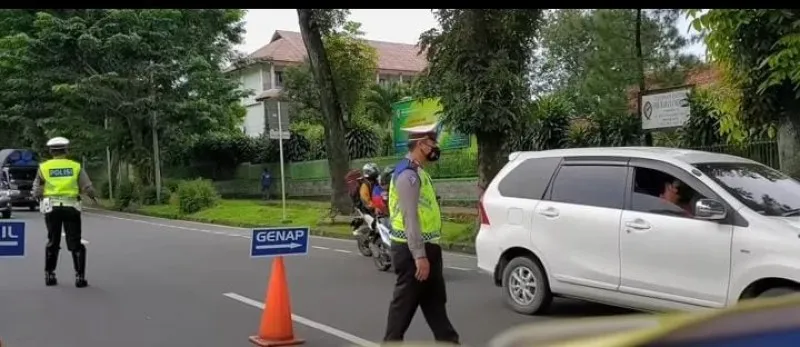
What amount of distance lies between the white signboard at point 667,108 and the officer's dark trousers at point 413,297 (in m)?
8.57

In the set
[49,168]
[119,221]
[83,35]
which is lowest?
[119,221]

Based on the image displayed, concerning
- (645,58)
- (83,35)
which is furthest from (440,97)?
(83,35)

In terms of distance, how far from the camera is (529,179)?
26.9ft

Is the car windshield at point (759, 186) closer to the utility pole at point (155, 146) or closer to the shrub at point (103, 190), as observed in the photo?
the utility pole at point (155, 146)

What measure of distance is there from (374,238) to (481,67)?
11.9 ft

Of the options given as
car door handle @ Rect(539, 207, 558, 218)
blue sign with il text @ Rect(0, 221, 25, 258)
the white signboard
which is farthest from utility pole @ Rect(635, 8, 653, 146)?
blue sign with il text @ Rect(0, 221, 25, 258)

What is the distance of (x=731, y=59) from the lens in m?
10.3

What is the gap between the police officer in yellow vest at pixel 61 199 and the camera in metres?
10.3

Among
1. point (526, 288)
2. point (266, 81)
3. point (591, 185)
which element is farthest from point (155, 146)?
point (591, 185)

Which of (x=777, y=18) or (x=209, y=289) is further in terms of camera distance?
(x=209, y=289)

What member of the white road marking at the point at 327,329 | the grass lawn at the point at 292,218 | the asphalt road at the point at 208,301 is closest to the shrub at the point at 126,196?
the grass lawn at the point at 292,218

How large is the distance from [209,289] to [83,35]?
20.4 metres

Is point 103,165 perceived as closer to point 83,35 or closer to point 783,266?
point 83,35

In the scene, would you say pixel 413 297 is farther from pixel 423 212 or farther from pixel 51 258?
pixel 51 258
